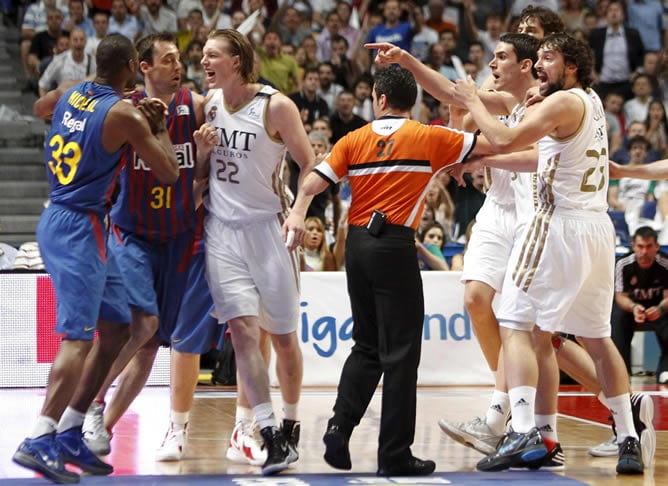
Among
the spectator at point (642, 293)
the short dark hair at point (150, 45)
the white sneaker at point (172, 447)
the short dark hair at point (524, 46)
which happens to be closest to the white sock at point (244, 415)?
the white sneaker at point (172, 447)

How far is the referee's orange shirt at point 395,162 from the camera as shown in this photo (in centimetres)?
588

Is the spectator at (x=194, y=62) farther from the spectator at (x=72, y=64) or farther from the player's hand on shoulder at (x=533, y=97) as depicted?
the player's hand on shoulder at (x=533, y=97)

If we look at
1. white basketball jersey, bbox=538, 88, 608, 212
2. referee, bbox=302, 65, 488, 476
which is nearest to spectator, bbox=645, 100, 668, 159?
white basketball jersey, bbox=538, 88, 608, 212

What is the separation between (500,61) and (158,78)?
2033mm

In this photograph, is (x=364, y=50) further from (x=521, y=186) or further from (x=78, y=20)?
(x=521, y=186)

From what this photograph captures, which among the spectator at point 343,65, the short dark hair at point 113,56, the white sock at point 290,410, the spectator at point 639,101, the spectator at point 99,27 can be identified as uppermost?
the spectator at point 99,27

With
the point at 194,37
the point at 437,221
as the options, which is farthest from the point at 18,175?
the point at 437,221

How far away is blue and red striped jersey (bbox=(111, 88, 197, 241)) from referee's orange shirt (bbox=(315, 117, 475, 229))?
0.84 meters

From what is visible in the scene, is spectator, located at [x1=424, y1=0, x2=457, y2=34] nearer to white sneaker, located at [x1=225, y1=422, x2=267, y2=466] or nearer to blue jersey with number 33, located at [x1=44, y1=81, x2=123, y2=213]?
white sneaker, located at [x1=225, y1=422, x2=267, y2=466]

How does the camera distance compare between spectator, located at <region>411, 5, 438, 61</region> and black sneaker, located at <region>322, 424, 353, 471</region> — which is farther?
spectator, located at <region>411, 5, 438, 61</region>

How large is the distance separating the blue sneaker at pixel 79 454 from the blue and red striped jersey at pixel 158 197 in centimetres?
122

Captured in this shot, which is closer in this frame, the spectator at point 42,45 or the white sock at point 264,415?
the white sock at point 264,415

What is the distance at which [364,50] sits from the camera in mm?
15547

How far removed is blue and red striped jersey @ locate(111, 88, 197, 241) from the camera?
6.25 meters
